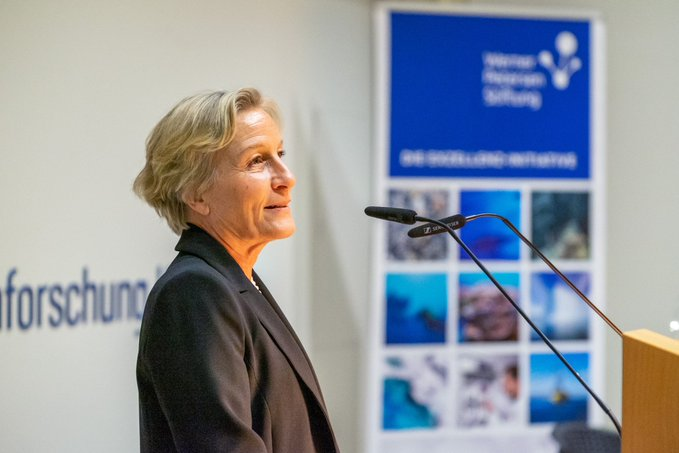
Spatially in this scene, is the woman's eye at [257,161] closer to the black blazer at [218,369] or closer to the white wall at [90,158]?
the black blazer at [218,369]

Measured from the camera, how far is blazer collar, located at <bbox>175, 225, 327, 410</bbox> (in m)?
1.51

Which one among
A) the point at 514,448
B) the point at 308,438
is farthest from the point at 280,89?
the point at 308,438

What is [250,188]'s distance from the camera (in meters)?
1.57

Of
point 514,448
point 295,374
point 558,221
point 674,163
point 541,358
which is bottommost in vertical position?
point 514,448

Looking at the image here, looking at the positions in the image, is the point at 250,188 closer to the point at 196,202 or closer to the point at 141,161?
the point at 196,202

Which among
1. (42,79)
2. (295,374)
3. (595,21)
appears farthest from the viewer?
(595,21)

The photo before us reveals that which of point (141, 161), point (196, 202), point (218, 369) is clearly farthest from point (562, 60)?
point (218, 369)

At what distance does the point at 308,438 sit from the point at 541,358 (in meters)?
2.38

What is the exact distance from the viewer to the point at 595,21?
3600 mm

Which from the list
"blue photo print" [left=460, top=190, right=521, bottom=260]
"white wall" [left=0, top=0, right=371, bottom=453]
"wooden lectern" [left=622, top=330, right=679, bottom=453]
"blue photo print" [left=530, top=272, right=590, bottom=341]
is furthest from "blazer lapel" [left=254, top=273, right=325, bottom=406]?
"blue photo print" [left=530, top=272, right=590, bottom=341]

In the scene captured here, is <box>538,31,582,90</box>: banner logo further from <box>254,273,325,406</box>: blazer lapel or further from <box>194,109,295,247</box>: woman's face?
<box>254,273,325,406</box>: blazer lapel

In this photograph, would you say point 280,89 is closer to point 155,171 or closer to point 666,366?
point 155,171

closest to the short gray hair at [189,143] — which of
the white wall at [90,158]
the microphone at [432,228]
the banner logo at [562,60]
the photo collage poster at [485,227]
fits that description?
A: the microphone at [432,228]

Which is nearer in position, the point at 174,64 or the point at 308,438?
the point at 308,438
